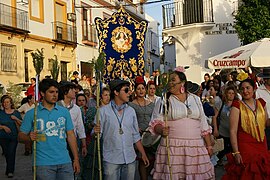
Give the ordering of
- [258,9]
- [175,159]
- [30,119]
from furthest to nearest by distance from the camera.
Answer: [258,9] < [175,159] < [30,119]

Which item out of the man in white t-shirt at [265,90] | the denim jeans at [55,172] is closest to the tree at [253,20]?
the man in white t-shirt at [265,90]

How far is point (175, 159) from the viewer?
18.3 feet

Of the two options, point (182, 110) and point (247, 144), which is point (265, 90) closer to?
point (247, 144)

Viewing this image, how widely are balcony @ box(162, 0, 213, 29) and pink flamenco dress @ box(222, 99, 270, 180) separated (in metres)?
16.4

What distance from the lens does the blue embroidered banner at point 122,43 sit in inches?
661

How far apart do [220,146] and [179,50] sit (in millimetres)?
14204

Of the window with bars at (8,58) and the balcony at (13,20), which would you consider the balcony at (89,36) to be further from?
the window with bars at (8,58)

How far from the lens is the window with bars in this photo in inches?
872

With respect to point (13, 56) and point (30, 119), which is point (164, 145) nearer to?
point (30, 119)

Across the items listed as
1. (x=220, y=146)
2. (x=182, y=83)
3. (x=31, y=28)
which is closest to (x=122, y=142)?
(x=182, y=83)

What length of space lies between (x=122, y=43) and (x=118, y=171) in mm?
11372

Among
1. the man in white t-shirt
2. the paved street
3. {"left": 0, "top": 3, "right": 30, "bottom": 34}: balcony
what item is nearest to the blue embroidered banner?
the paved street

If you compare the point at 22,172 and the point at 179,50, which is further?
the point at 179,50

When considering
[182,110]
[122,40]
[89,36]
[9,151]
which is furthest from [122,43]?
[89,36]
